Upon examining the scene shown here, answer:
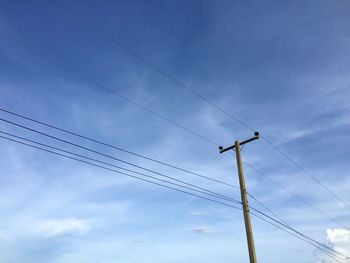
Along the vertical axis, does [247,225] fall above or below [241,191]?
below

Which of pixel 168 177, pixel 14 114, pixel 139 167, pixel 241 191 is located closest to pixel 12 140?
→ pixel 14 114

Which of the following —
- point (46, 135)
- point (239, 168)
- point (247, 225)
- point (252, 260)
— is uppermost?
point (239, 168)

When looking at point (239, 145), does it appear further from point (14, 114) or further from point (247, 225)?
point (14, 114)

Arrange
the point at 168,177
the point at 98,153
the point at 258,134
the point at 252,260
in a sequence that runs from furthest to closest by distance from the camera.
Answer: the point at 258,134 → the point at 168,177 → the point at 252,260 → the point at 98,153

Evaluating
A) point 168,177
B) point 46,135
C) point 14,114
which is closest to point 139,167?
point 168,177

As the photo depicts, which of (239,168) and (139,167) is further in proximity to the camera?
(239,168)

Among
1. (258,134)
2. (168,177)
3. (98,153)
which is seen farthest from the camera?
(258,134)

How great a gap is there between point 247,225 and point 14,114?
1273cm

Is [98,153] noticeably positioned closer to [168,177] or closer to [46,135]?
[46,135]

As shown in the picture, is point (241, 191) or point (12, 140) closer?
point (12, 140)

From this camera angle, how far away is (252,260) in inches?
758

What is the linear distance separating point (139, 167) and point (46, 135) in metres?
5.43

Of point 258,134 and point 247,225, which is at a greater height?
point 258,134

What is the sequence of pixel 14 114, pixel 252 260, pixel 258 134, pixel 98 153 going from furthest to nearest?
pixel 258 134 < pixel 252 260 < pixel 98 153 < pixel 14 114
